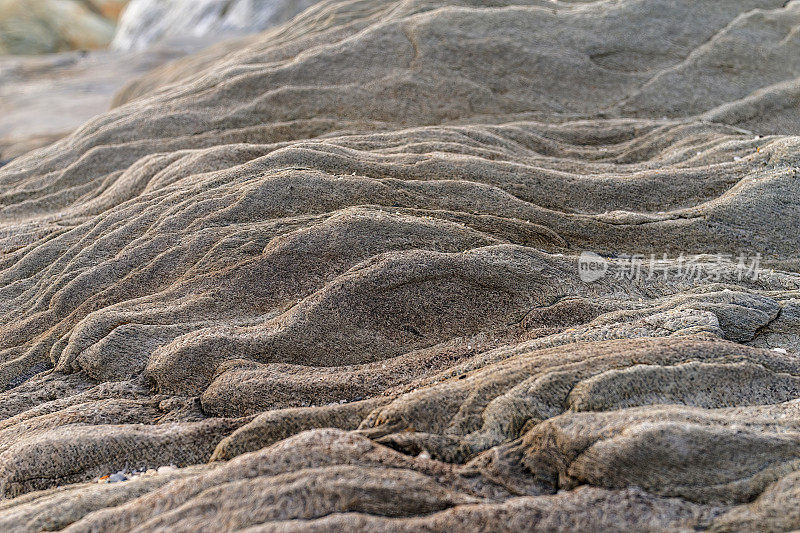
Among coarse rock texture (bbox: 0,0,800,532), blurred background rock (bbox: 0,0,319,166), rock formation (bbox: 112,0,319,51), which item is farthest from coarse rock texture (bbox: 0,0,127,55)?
coarse rock texture (bbox: 0,0,800,532)

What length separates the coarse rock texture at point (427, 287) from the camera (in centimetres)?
357

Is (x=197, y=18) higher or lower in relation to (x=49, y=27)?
lower

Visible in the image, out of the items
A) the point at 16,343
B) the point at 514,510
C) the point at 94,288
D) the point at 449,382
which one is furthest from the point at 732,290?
the point at 16,343

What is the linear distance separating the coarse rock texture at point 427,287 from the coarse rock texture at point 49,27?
2415 cm

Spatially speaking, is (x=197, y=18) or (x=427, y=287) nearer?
(x=427, y=287)

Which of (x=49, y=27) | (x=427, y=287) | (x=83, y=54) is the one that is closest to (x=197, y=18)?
(x=83, y=54)

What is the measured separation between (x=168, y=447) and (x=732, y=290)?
15.2 ft

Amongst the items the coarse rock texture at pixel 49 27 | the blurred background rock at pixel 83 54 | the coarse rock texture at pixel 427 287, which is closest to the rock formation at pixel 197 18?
the blurred background rock at pixel 83 54

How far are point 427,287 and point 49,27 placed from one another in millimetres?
31516

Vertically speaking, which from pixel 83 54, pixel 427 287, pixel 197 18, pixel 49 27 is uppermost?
pixel 49 27

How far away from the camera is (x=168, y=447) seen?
4422 mm

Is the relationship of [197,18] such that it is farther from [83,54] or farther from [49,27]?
[49,27]

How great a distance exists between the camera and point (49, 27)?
29906 millimetres

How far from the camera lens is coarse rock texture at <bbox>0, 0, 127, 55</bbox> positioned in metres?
28.6
